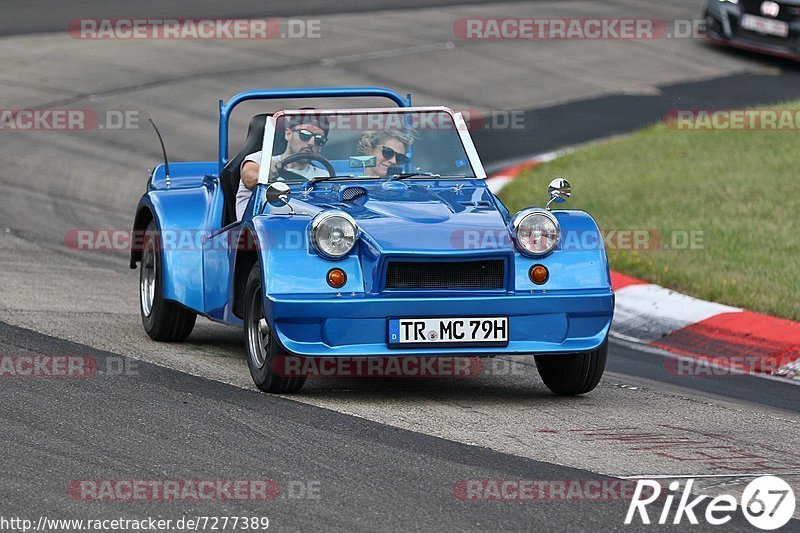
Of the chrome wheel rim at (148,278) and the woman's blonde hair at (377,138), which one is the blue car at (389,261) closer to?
the woman's blonde hair at (377,138)

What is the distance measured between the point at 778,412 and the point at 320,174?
275cm

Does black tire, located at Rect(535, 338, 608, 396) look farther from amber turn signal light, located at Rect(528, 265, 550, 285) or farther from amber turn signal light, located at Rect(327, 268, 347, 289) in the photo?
amber turn signal light, located at Rect(327, 268, 347, 289)

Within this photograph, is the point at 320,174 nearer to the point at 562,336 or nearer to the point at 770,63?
the point at 562,336

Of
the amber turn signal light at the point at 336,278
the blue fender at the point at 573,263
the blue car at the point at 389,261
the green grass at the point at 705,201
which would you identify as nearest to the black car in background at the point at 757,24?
the green grass at the point at 705,201

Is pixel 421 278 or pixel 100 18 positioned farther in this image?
pixel 100 18

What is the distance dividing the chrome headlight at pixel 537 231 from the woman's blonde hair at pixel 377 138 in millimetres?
→ 1350

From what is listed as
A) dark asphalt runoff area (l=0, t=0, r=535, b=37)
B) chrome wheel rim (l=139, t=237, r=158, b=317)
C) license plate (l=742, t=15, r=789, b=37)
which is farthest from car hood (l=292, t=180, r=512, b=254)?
dark asphalt runoff area (l=0, t=0, r=535, b=37)

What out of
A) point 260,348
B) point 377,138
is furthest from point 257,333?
Result: point 377,138

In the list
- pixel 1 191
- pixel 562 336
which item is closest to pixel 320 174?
pixel 562 336

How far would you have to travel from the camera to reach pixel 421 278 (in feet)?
24.6

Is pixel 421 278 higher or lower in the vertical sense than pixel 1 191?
higher

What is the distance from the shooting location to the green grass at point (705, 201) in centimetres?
1125

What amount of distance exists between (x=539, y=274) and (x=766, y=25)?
15398mm

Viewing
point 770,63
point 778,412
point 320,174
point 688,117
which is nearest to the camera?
point 778,412
